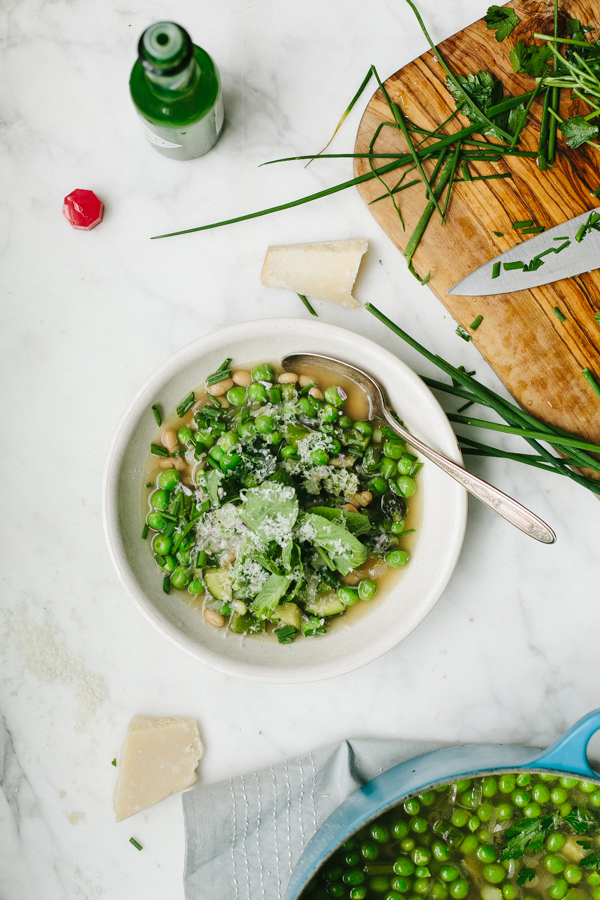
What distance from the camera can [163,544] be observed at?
1710 millimetres

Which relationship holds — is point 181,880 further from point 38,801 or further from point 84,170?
point 84,170

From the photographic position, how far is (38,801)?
196 centimetres

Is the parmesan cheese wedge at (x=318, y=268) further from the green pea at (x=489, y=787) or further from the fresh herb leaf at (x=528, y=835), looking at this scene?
the fresh herb leaf at (x=528, y=835)

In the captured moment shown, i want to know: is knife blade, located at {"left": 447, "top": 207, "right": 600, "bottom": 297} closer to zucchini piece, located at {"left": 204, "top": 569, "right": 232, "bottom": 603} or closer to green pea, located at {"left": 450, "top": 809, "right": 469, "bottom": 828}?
zucchini piece, located at {"left": 204, "top": 569, "right": 232, "bottom": 603}

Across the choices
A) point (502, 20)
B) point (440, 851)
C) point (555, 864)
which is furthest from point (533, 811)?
point (502, 20)

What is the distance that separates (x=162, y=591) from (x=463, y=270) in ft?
4.26

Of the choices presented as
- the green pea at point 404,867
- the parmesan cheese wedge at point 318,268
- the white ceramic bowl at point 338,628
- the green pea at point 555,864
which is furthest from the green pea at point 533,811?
the parmesan cheese wedge at point 318,268

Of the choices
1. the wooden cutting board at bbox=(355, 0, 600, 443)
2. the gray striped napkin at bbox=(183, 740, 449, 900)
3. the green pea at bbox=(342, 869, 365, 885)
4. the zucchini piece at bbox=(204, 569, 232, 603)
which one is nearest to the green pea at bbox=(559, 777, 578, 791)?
the gray striped napkin at bbox=(183, 740, 449, 900)

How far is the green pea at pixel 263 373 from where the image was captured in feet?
5.68

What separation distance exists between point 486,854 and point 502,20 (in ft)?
7.73

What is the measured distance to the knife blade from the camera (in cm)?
167

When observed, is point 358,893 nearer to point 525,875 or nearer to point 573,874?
point 525,875

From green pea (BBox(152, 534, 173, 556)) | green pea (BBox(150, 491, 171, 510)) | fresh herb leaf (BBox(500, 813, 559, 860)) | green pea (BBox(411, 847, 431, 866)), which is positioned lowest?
fresh herb leaf (BBox(500, 813, 559, 860))

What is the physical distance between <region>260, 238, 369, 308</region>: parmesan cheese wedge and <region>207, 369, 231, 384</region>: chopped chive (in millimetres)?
325
